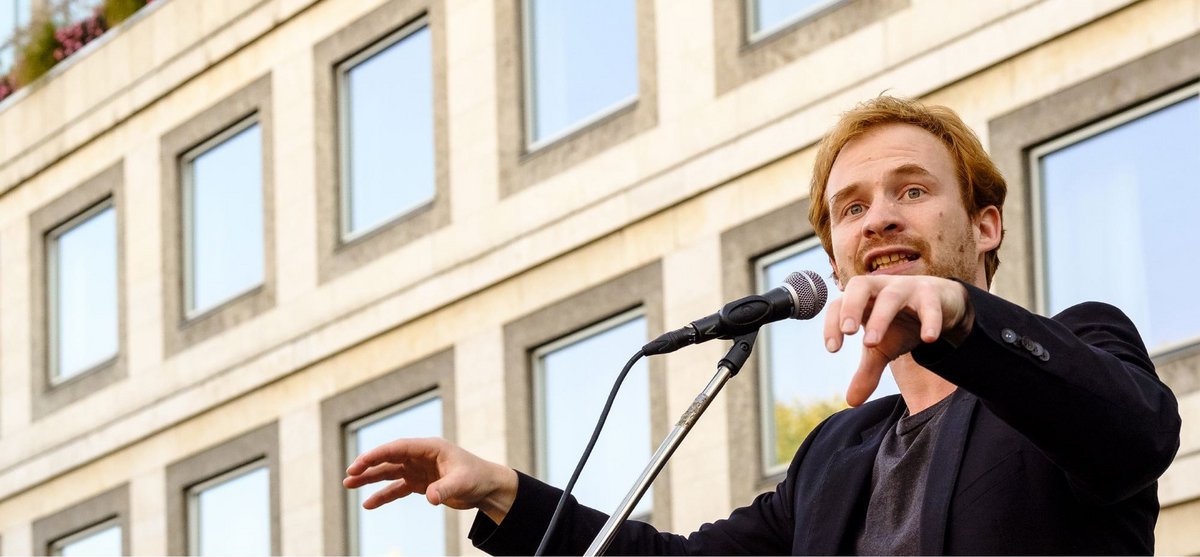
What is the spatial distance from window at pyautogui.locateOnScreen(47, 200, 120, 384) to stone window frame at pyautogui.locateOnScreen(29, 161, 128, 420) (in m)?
0.06

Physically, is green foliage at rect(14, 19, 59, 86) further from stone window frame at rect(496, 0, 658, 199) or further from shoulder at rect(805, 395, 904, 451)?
shoulder at rect(805, 395, 904, 451)

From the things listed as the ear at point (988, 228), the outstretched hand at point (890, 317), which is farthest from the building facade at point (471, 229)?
the outstretched hand at point (890, 317)

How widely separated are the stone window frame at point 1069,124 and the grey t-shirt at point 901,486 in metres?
9.65

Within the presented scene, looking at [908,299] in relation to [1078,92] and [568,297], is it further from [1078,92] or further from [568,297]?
[568,297]

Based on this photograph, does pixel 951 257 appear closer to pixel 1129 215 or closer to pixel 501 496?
pixel 501 496

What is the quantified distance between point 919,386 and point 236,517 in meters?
18.4

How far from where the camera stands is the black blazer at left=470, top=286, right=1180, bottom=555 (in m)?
4.01

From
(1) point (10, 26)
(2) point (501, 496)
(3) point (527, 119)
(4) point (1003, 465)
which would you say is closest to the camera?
(4) point (1003, 465)

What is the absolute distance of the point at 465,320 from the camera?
799 inches

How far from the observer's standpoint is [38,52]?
25734 millimetres

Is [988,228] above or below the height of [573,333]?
below

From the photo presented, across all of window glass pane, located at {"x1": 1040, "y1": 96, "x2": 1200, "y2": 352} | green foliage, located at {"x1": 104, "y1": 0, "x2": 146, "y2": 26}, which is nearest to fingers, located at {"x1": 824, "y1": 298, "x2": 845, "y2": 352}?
window glass pane, located at {"x1": 1040, "y1": 96, "x2": 1200, "y2": 352}

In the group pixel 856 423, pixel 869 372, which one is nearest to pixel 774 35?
pixel 856 423

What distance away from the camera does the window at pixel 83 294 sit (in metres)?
24.7
